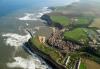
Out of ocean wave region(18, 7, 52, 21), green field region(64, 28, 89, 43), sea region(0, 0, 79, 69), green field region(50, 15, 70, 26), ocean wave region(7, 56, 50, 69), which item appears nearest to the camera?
ocean wave region(7, 56, 50, 69)

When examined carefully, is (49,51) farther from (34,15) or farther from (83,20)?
(34,15)

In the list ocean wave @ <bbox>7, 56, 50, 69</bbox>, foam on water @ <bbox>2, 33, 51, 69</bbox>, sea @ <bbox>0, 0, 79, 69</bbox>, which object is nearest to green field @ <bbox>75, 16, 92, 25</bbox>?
sea @ <bbox>0, 0, 79, 69</bbox>

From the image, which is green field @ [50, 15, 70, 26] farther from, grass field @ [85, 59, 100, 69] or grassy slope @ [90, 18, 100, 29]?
grass field @ [85, 59, 100, 69]

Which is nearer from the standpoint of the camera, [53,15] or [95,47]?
[95,47]

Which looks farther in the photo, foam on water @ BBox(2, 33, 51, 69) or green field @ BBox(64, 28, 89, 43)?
green field @ BBox(64, 28, 89, 43)

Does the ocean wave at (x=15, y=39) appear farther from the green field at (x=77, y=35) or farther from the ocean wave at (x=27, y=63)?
the green field at (x=77, y=35)

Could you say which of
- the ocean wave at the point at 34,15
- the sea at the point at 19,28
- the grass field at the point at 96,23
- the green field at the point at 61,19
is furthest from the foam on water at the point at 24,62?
the grass field at the point at 96,23

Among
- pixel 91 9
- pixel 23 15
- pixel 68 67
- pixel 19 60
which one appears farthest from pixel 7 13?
pixel 68 67

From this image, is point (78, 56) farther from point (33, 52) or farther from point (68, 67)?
point (33, 52)

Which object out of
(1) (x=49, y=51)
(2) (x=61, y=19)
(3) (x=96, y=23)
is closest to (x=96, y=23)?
Answer: (3) (x=96, y=23)
